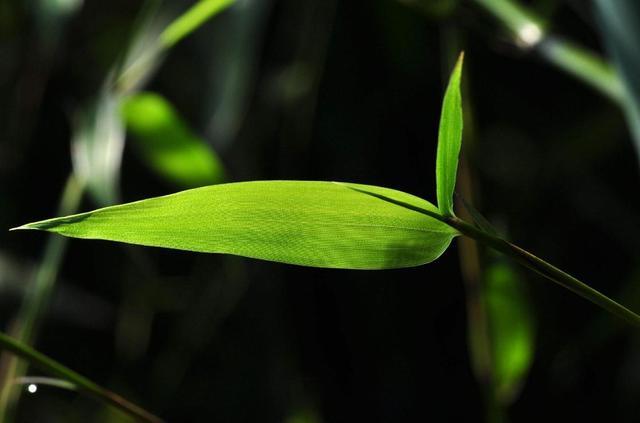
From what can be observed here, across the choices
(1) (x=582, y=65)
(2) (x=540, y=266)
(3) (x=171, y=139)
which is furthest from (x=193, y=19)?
(2) (x=540, y=266)

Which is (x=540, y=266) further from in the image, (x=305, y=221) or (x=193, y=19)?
(x=193, y=19)

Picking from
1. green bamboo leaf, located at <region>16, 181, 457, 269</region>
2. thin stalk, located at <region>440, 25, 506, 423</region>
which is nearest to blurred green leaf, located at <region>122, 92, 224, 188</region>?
thin stalk, located at <region>440, 25, 506, 423</region>

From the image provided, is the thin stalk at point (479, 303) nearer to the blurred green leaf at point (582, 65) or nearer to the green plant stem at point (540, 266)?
the blurred green leaf at point (582, 65)

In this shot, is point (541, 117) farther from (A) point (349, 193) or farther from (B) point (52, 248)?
(A) point (349, 193)

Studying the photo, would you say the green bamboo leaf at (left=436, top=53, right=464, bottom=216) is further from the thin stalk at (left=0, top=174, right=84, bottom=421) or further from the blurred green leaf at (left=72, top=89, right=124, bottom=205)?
the blurred green leaf at (left=72, top=89, right=124, bottom=205)

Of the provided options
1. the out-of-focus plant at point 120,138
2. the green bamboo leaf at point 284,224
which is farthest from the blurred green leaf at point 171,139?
the green bamboo leaf at point 284,224

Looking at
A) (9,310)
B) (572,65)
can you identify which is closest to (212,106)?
(572,65)

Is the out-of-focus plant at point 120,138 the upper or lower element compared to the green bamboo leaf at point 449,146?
upper
